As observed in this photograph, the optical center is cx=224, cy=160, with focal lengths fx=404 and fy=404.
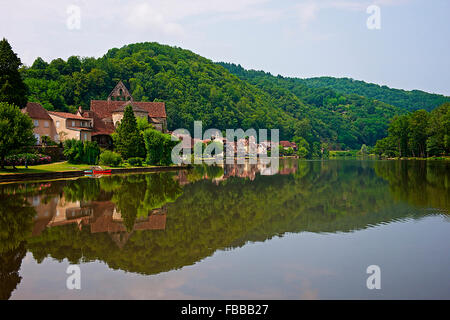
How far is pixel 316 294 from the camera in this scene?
320 inches

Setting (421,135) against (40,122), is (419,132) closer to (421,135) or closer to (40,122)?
(421,135)

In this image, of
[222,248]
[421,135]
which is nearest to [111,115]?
[222,248]

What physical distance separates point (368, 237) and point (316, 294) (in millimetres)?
5939

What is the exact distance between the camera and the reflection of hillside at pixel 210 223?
10984 mm

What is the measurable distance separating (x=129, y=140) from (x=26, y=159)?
15.1 metres

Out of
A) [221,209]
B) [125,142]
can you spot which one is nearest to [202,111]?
[125,142]

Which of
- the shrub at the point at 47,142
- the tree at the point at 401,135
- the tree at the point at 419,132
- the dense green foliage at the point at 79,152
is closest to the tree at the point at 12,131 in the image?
the dense green foliage at the point at 79,152

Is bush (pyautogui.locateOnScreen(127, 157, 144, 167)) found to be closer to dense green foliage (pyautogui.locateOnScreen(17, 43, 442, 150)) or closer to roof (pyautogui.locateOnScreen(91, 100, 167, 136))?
dense green foliage (pyautogui.locateOnScreen(17, 43, 442, 150))

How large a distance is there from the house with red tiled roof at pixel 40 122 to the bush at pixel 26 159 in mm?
13638

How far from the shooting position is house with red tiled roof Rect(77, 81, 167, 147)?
65125 millimetres

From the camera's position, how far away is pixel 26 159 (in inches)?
1487

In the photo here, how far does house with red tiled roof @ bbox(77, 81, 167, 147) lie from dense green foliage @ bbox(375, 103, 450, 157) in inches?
2297

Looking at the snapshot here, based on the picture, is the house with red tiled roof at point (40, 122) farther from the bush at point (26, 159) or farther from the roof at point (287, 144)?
the roof at point (287, 144)
